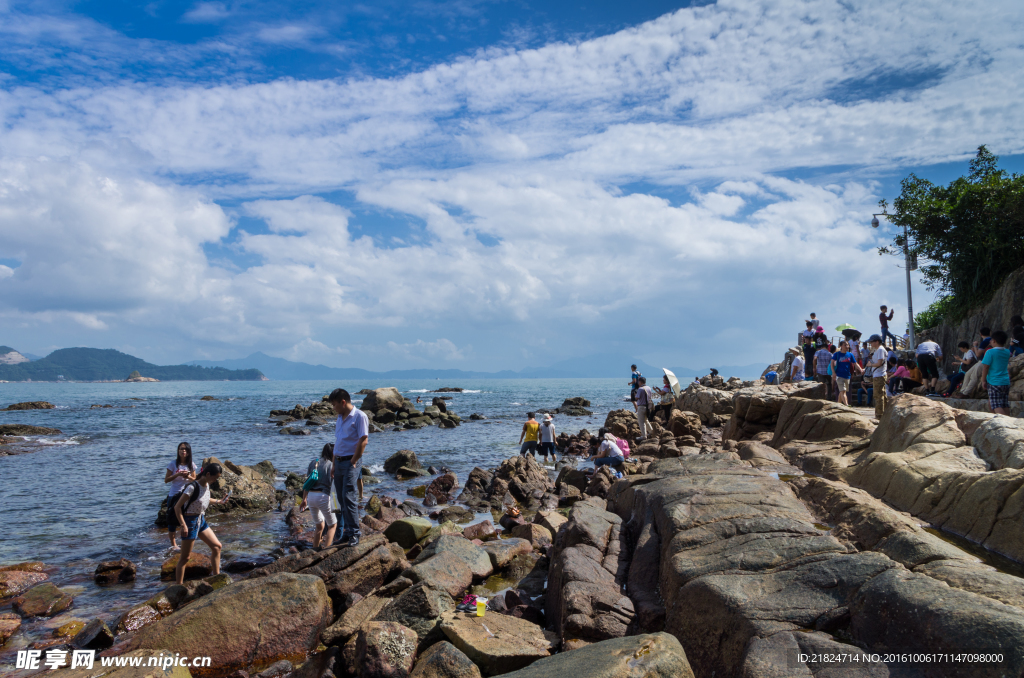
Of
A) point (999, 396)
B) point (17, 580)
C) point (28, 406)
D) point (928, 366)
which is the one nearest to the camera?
point (17, 580)

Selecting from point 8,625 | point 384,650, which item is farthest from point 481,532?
point 8,625

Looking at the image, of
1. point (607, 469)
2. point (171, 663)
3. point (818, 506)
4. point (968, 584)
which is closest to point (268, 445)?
point (607, 469)

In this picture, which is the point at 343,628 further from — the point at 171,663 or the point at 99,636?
the point at 99,636

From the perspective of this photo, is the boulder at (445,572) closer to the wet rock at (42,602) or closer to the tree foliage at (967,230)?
the wet rock at (42,602)

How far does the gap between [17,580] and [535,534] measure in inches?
361

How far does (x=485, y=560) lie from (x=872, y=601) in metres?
5.88

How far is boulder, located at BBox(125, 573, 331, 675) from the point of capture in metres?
6.57

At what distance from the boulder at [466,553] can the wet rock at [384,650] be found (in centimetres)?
256

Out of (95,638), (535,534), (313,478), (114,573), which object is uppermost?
(313,478)

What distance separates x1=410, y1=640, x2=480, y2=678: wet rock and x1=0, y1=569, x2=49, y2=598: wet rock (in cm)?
828

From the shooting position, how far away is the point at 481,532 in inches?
447

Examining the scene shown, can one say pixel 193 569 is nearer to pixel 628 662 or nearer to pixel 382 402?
pixel 628 662

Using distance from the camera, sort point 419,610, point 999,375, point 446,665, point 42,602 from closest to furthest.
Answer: point 446,665, point 419,610, point 42,602, point 999,375

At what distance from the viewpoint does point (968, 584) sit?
4.48 metres
